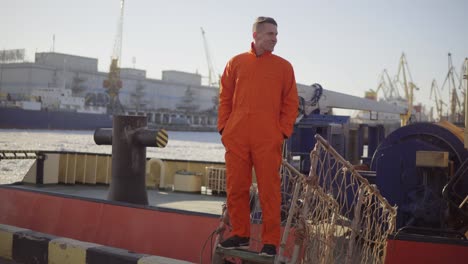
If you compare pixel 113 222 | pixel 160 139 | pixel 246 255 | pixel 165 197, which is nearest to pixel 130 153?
pixel 160 139

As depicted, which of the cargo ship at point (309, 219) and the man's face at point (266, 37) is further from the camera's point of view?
the cargo ship at point (309, 219)

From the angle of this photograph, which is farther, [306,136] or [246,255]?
[306,136]

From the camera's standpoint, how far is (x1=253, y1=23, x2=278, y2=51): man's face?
400cm

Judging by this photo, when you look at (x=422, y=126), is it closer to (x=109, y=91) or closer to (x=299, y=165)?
(x=299, y=165)

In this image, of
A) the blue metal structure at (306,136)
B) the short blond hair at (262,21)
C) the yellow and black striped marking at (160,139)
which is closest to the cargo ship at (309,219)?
the yellow and black striped marking at (160,139)

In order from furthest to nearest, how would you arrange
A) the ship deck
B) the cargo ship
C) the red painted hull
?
the ship deck
the red painted hull
the cargo ship

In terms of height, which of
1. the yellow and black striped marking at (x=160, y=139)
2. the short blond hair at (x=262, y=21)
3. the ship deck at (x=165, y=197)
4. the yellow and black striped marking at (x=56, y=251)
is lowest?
the ship deck at (x=165, y=197)

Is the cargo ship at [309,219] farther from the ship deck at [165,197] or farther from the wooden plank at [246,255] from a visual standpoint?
the ship deck at [165,197]

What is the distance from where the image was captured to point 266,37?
157 inches

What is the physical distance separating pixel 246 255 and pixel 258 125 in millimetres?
953

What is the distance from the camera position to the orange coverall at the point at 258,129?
3859 mm

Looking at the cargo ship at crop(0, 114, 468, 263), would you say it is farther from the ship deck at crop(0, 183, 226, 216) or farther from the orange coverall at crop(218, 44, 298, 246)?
the ship deck at crop(0, 183, 226, 216)

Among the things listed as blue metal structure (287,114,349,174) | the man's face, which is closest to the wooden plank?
the man's face

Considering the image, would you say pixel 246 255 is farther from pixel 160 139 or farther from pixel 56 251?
pixel 160 139
